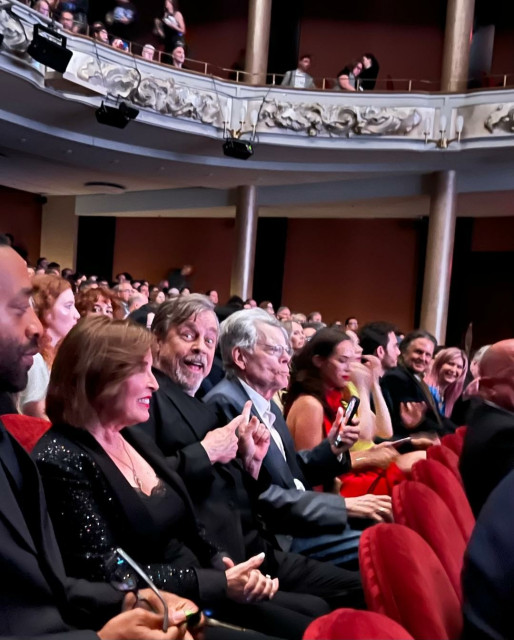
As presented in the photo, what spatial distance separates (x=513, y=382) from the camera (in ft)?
6.50

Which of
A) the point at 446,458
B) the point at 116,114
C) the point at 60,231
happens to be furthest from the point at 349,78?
the point at 446,458

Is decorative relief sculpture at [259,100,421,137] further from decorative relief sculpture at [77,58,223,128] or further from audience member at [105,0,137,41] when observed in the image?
audience member at [105,0,137,41]

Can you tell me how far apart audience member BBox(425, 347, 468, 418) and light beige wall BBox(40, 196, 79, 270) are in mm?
11256

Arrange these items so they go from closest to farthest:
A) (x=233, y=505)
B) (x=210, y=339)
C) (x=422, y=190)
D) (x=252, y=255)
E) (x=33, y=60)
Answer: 1. (x=233, y=505)
2. (x=210, y=339)
3. (x=33, y=60)
4. (x=422, y=190)
5. (x=252, y=255)

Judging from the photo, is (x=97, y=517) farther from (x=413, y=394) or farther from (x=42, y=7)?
(x=42, y=7)

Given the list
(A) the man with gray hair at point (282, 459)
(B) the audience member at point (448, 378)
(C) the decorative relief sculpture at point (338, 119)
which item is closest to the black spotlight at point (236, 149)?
(C) the decorative relief sculpture at point (338, 119)

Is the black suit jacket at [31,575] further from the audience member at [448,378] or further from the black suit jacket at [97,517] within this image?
the audience member at [448,378]

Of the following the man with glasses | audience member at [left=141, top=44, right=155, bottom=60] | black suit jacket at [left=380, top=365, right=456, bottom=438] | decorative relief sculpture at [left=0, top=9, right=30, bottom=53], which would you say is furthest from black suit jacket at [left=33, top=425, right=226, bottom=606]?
audience member at [left=141, top=44, right=155, bottom=60]

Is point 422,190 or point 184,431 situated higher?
point 422,190

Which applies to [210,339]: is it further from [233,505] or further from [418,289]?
[418,289]

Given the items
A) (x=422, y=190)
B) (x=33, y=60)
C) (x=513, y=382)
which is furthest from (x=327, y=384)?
(x=422, y=190)

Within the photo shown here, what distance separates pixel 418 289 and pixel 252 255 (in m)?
3.00

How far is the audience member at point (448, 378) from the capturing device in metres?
4.15

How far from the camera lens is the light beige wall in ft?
47.2
